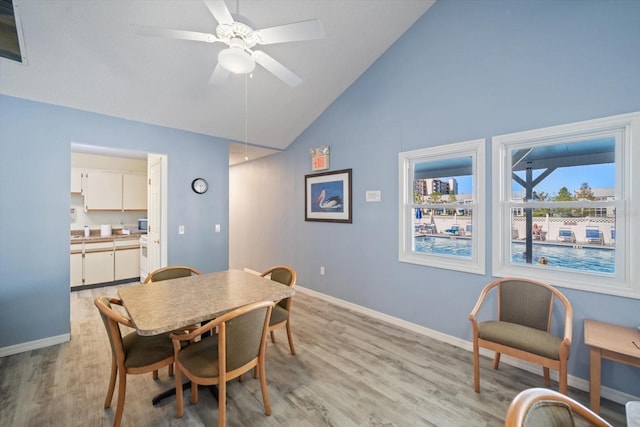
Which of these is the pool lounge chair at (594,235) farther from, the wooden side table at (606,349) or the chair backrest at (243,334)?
the chair backrest at (243,334)

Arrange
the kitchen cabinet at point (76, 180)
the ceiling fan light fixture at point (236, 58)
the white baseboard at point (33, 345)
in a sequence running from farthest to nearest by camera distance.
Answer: the kitchen cabinet at point (76, 180) < the white baseboard at point (33, 345) < the ceiling fan light fixture at point (236, 58)

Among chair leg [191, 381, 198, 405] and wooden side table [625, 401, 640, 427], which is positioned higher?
wooden side table [625, 401, 640, 427]

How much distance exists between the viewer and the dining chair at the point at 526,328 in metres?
1.82

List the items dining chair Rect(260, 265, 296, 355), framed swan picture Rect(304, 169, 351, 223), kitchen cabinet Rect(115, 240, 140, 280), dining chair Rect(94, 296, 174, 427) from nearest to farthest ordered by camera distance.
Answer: dining chair Rect(94, 296, 174, 427) < dining chair Rect(260, 265, 296, 355) < framed swan picture Rect(304, 169, 351, 223) < kitchen cabinet Rect(115, 240, 140, 280)

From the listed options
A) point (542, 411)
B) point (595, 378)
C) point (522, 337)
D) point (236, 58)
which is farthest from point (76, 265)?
point (595, 378)

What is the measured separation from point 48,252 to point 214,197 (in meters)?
1.94

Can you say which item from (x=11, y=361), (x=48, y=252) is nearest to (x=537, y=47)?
(x=48, y=252)

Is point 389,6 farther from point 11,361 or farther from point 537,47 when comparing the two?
point 11,361

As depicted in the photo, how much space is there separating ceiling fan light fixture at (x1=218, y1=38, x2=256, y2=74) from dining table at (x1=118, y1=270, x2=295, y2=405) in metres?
1.66

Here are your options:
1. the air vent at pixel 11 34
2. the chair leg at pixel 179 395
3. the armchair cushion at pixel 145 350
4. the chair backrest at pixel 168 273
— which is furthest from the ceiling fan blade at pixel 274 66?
the chair leg at pixel 179 395

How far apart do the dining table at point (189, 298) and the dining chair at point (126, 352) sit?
0.36 ft

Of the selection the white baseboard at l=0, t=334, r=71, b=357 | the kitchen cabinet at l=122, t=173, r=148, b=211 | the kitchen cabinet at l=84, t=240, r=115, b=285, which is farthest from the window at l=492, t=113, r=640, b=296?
the kitchen cabinet at l=122, t=173, r=148, b=211

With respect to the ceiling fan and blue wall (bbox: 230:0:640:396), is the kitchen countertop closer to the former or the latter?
blue wall (bbox: 230:0:640:396)

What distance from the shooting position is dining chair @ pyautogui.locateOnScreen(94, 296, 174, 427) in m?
1.64
